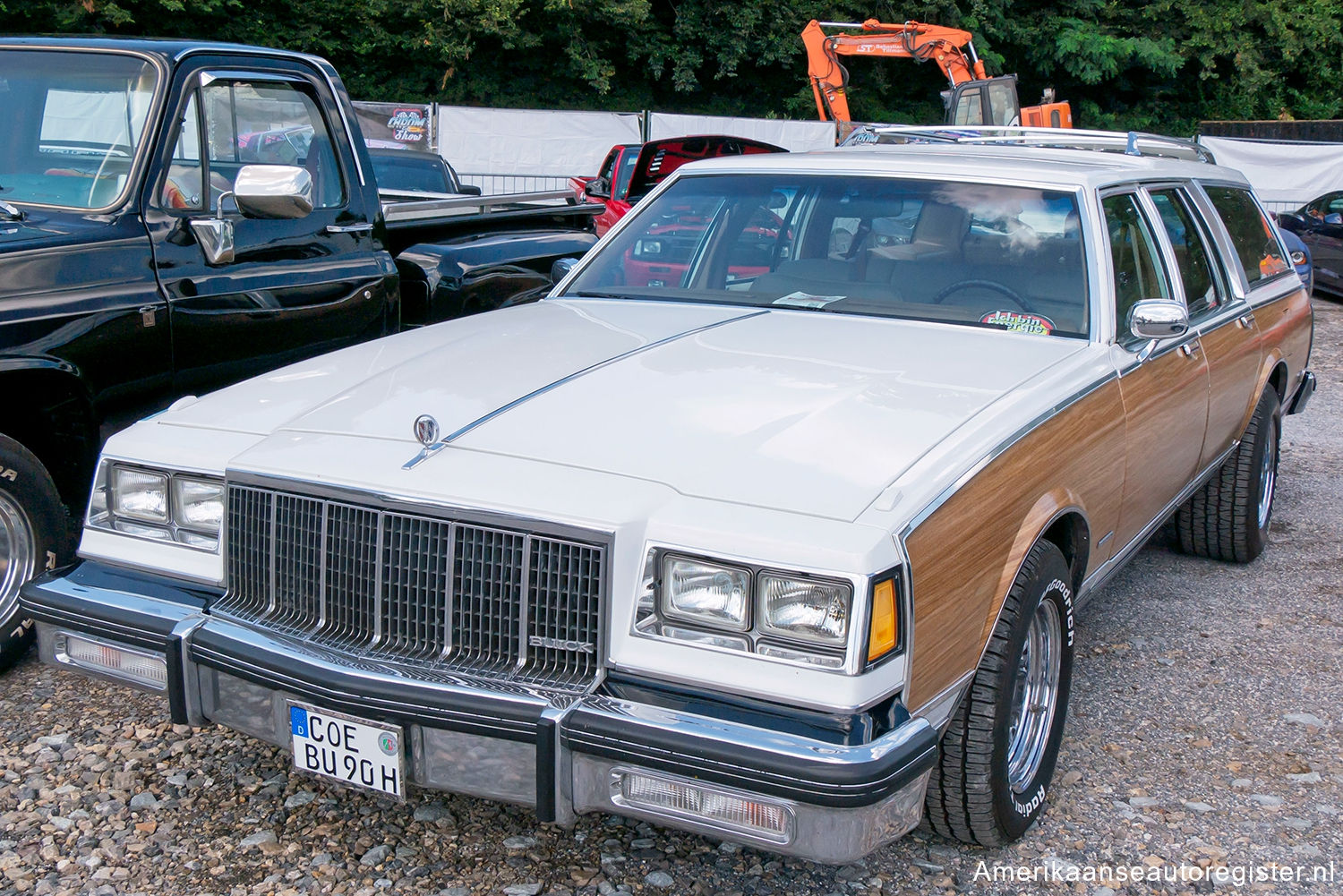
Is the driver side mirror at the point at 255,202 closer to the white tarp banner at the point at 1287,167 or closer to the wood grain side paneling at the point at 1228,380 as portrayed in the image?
the wood grain side paneling at the point at 1228,380

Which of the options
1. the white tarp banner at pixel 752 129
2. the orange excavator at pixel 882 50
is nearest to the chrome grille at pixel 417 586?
the orange excavator at pixel 882 50

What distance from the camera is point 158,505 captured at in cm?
313

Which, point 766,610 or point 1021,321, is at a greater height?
point 1021,321

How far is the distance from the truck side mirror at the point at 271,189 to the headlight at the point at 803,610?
245cm

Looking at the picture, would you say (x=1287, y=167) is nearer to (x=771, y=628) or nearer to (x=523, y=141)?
(x=523, y=141)

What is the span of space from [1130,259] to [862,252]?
0.89m

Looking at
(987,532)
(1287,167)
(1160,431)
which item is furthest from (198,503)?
(1287,167)

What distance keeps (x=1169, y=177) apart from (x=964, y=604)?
2.81 metres

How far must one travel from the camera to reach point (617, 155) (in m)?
17.5

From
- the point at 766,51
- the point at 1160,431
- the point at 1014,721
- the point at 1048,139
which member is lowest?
the point at 1014,721

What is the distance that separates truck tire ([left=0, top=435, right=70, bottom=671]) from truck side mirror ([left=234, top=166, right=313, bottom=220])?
1073 mm

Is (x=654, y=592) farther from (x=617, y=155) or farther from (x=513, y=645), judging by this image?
(x=617, y=155)

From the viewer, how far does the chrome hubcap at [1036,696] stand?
321cm

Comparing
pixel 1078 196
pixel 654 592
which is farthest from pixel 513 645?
pixel 1078 196
